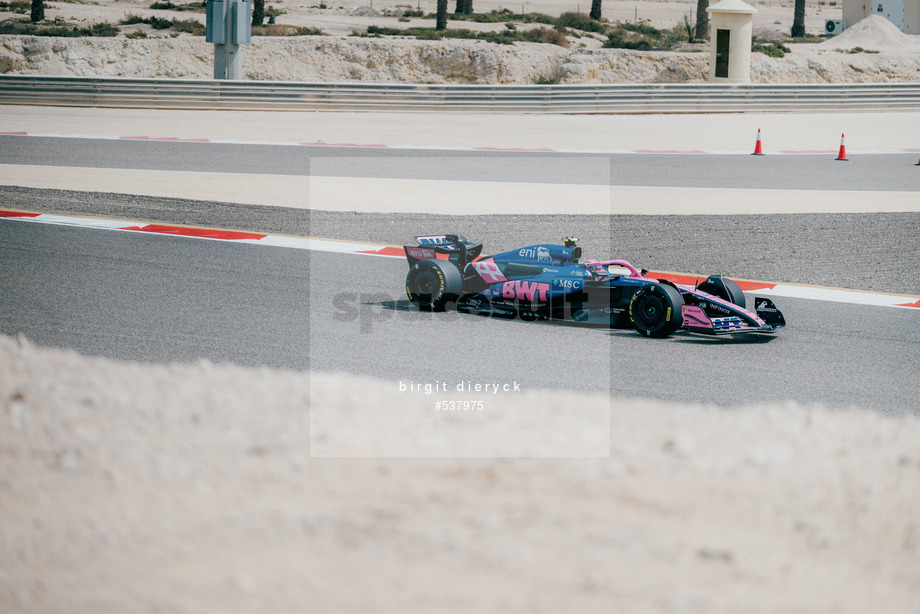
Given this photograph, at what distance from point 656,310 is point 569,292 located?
0.77 metres

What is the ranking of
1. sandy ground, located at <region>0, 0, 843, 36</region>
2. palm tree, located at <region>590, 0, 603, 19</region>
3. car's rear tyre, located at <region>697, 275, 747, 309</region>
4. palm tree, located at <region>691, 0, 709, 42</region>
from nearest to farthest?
1. car's rear tyre, located at <region>697, 275, 747, 309</region>
2. palm tree, located at <region>691, 0, 709, 42</region>
3. sandy ground, located at <region>0, 0, 843, 36</region>
4. palm tree, located at <region>590, 0, 603, 19</region>

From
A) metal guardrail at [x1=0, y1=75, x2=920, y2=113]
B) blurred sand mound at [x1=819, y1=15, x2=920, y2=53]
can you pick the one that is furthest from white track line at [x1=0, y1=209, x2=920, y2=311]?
blurred sand mound at [x1=819, y1=15, x2=920, y2=53]

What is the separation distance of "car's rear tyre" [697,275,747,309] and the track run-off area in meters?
0.40

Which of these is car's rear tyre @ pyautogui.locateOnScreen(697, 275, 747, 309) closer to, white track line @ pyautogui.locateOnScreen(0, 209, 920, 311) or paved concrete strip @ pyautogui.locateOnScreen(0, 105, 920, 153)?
white track line @ pyautogui.locateOnScreen(0, 209, 920, 311)

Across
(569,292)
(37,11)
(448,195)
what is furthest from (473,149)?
(37,11)

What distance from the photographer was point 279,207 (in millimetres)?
15000

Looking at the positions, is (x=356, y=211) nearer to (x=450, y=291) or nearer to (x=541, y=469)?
(x=450, y=291)

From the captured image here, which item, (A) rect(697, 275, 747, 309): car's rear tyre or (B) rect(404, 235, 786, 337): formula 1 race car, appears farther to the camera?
(A) rect(697, 275, 747, 309): car's rear tyre

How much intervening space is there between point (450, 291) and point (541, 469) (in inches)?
158

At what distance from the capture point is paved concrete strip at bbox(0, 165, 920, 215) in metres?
15.2

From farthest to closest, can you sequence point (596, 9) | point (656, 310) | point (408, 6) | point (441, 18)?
1. point (408, 6)
2. point (596, 9)
3. point (441, 18)
4. point (656, 310)

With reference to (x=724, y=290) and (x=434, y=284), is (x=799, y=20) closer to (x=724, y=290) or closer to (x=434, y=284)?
(x=724, y=290)

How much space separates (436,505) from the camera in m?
4.74

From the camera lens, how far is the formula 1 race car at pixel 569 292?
27.7 ft
